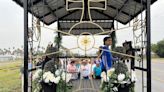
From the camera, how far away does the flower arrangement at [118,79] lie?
4965 millimetres

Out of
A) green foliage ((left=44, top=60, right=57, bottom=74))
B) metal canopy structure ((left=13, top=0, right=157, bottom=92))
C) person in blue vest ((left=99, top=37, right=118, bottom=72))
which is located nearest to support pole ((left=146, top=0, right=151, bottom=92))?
metal canopy structure ((left=13, top=0, right=157, bottom=92))

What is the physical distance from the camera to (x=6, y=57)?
1986 centimetres

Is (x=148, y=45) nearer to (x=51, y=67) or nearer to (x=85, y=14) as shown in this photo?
(x=51, y=67)

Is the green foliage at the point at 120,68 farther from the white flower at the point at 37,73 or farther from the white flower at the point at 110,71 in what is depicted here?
the white flower at the point at 37,73

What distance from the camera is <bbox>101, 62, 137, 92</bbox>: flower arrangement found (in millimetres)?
4965

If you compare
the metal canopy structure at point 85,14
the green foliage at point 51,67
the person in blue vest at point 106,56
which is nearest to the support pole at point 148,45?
the metal canopy structure at point 85,14

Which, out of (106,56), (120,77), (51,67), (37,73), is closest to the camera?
(120,77)

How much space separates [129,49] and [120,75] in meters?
1.79

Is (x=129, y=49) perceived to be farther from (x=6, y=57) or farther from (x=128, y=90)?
(x=6, y=57)

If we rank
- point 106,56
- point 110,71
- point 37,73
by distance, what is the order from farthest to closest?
point 106,56
point 37,73
point 110,71

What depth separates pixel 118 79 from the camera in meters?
4.99

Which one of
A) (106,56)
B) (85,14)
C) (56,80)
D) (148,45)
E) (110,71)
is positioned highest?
(85,14)

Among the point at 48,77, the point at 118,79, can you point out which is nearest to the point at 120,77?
the point at 118,79

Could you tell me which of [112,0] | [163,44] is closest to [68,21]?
[112,0]
